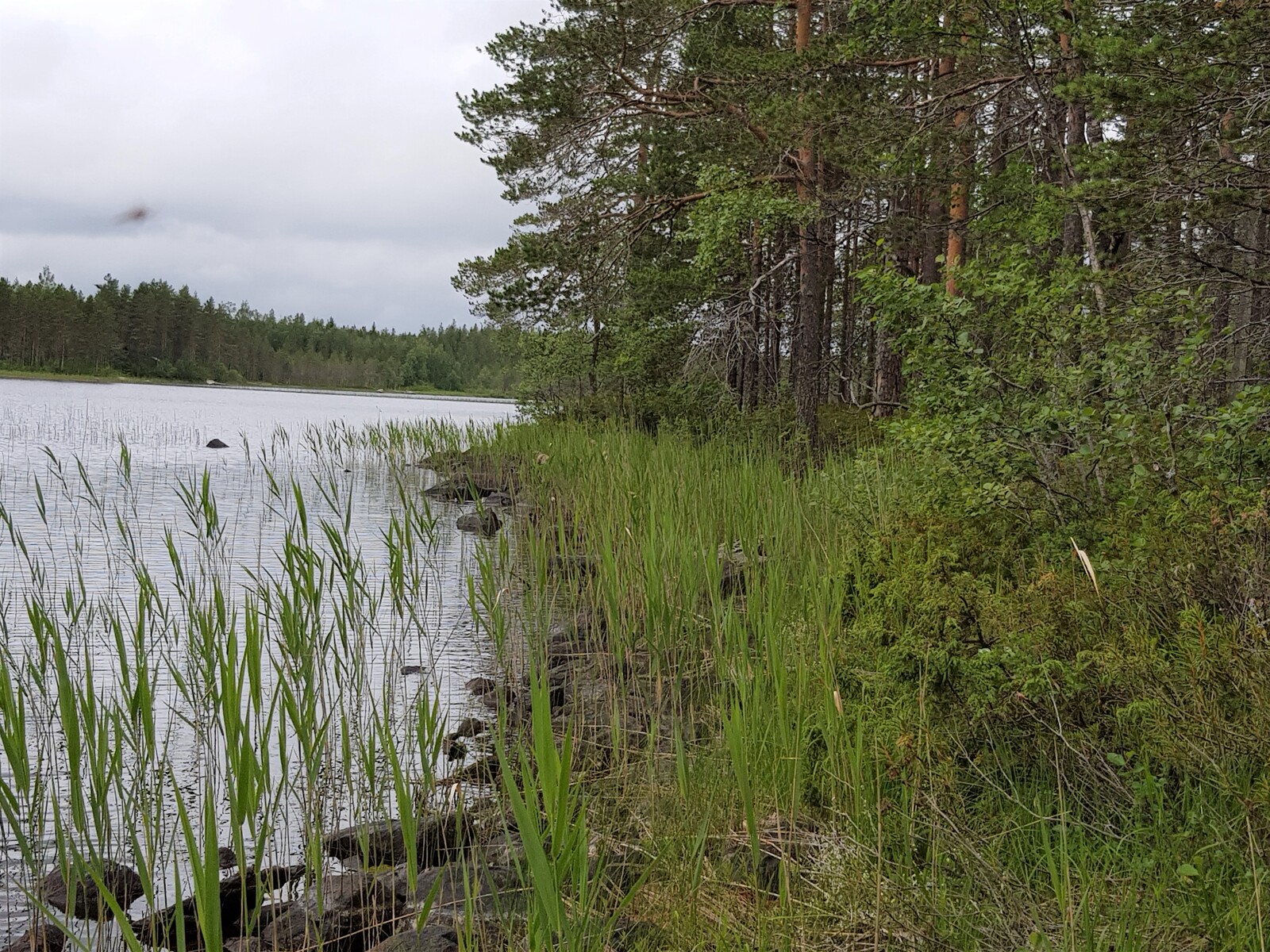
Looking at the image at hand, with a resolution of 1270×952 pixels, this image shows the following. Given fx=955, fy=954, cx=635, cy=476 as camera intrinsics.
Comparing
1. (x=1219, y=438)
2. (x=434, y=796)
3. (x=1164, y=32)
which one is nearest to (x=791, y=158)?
(x=1164, y=32)

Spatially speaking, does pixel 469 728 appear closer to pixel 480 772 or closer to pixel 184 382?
pixel 480 772

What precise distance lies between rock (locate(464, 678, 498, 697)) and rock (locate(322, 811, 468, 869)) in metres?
1.70

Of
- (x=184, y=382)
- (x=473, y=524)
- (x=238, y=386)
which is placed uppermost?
(x=184, y=382)

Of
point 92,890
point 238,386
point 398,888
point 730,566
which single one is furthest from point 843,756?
point 238,386

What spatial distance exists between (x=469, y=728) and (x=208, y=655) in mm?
1470

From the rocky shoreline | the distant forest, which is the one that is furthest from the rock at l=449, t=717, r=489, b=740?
the distant forest

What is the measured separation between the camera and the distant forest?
68.8m

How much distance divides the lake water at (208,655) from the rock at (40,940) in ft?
0.46

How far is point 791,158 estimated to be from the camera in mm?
13258

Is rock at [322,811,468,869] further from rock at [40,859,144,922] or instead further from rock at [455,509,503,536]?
rock at [455,509,503,536]

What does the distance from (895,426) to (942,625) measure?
73.8 inches

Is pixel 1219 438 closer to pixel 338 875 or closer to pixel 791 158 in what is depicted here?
pixel 338 875

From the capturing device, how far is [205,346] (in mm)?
82312

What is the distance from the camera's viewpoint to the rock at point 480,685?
5254mm
